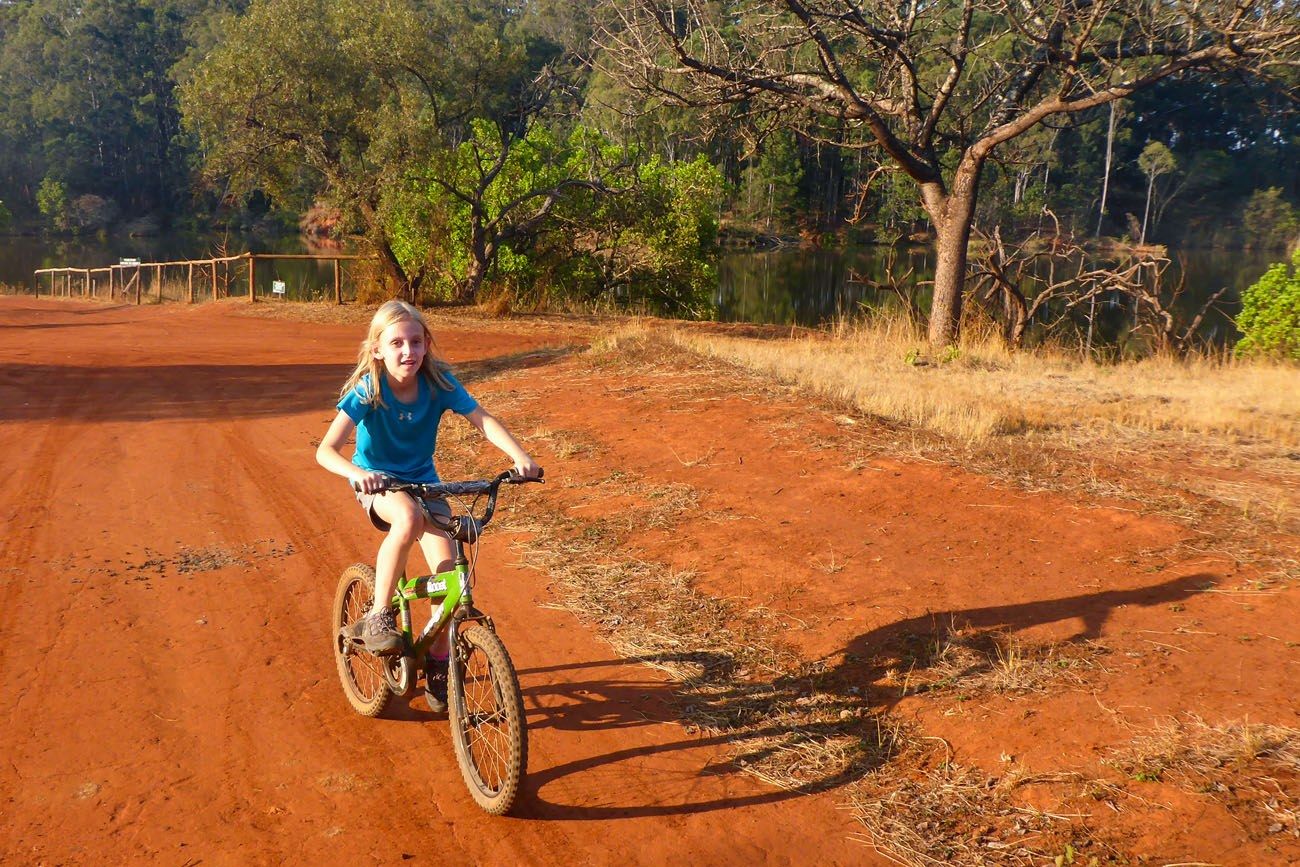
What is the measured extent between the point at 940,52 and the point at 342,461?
1346 centimetres

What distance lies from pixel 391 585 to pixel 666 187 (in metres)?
22.7

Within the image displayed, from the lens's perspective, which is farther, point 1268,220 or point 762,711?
point 1268,220

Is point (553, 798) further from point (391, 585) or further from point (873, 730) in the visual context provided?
point (873, 730)

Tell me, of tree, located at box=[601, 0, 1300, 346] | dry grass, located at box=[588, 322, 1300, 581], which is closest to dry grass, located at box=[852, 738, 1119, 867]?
dry grass, located at box=[588, 322, 1300, 581]

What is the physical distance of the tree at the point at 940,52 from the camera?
13012mm

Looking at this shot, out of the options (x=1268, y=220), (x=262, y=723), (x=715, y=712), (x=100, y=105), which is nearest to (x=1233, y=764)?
(x=715, y=712)

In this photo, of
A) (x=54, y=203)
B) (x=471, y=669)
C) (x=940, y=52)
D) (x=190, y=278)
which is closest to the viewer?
(x=471, y=669)

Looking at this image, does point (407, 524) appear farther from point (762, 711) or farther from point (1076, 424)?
point (1076, 424)

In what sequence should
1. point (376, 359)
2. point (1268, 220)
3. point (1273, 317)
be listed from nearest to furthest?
point (376, 359) → point (1273, 317) → point (1268, 220)

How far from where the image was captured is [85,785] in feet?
12.9

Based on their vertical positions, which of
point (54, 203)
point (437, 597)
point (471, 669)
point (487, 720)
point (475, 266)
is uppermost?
point (54, 203)

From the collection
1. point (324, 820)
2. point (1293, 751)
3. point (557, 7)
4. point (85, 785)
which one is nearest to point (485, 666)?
point (324, 820)

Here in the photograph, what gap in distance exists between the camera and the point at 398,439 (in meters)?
4.25

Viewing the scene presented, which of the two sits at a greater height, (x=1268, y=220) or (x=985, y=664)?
(x=1268, y=220)
